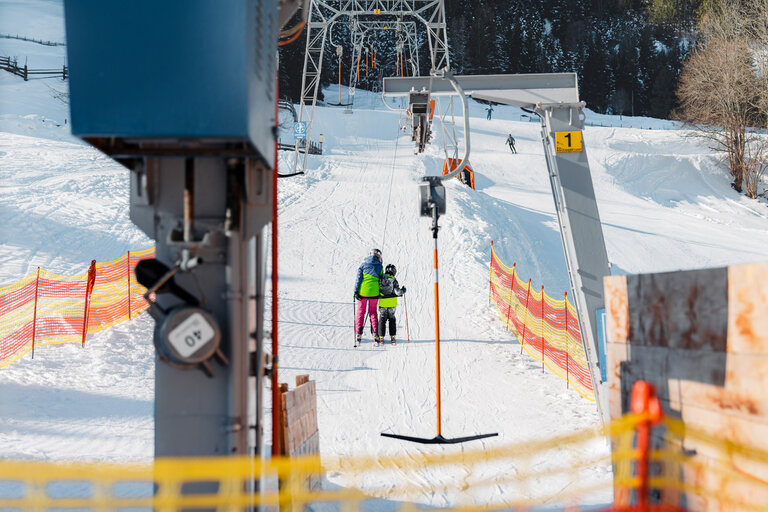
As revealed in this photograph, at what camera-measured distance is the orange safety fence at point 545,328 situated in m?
9.14

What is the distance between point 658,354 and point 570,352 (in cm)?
639

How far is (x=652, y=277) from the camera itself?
3.48 m

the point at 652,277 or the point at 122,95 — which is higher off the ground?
the point at 122,95

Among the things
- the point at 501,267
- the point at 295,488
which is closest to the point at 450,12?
the point at 501,267

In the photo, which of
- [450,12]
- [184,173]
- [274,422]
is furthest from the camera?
[450,12]

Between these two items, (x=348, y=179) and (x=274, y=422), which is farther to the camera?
(x=348, y=179)

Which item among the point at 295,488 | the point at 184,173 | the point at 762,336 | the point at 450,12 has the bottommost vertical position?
the point at 295,488

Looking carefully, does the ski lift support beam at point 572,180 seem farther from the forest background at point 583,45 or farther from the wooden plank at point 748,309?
the forest background at point 583,45

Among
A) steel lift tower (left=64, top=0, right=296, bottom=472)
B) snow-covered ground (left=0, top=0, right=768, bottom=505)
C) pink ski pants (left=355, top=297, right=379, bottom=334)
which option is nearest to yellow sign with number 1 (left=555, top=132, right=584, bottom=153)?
snow-covered ground (left=0, top=0, right=768, bottom=505)

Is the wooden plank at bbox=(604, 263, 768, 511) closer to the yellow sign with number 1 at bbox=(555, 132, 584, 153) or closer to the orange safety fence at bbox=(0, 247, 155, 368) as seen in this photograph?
the yellow sign with number 1 at bbox=(555, 132, 584, 153)

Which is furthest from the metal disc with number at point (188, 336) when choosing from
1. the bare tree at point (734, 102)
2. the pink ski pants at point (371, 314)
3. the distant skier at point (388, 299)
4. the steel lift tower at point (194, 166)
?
the bare tree at point (734, 102)

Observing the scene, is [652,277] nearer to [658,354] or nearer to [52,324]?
[658,354]

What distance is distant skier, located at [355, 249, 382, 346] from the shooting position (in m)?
10.8

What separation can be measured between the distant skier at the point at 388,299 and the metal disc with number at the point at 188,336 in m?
→ 7.48
